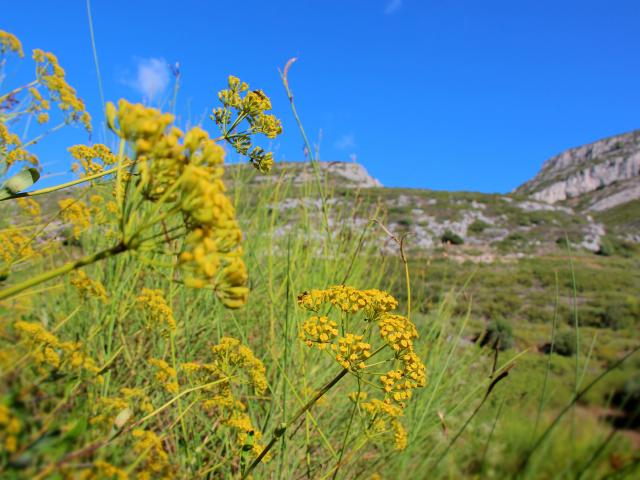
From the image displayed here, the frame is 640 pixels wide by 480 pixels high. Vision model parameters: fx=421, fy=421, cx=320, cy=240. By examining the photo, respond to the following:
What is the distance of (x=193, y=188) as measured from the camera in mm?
593

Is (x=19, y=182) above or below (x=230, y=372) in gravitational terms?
above

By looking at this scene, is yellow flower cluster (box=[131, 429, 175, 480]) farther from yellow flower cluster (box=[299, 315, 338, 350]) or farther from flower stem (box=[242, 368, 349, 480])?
yellow flower cluster (box=[299, 315, 338, 350])

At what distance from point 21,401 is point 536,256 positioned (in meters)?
31.3

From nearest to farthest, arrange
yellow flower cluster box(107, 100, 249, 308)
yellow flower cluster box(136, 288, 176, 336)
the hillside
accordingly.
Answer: yellow flower cluster box(107, 100, 249, 308) → yellow flower cluster box(136, 288, 176, 336) → the hillside

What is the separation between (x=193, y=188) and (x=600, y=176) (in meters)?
65.7

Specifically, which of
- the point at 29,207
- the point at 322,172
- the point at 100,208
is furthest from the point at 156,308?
the point at 322,172

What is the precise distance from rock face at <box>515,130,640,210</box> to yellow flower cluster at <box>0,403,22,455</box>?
55089mm

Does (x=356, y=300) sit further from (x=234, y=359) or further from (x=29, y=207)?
(x=29, y=207)

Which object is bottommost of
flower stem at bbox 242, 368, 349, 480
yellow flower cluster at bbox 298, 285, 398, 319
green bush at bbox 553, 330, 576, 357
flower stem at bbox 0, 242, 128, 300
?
green bush at bbox 553, 330, 576, 357

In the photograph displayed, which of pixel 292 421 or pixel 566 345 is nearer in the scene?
pixel 292 421

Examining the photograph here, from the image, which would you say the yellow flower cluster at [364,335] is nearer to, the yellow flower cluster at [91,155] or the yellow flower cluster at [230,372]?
the yellow flower cluster at [230,372]

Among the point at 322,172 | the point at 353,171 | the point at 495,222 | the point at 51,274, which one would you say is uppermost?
the point at 495,222

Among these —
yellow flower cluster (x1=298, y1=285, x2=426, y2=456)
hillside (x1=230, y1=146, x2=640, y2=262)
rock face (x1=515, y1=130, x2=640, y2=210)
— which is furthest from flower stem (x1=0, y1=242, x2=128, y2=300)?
rock face (x1=515, y1=130, x2=640, y2=210)

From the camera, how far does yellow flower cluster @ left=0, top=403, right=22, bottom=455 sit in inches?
18.7
